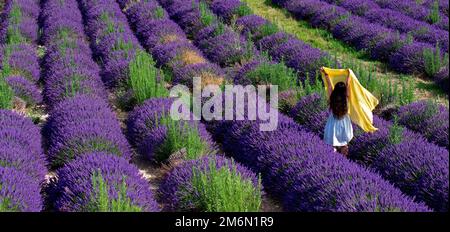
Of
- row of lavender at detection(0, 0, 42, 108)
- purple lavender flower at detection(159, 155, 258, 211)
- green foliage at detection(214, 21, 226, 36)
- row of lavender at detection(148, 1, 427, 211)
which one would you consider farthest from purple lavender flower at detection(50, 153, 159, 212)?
green foliage at detection(214, 21, 226, 36)

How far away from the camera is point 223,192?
4.34 metres

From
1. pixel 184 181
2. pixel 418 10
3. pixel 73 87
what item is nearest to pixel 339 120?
pixel 184 181

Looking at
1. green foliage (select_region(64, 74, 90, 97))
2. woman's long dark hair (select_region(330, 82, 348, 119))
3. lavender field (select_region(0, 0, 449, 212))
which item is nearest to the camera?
lavender field (select_region(0, 0, 449, 212))

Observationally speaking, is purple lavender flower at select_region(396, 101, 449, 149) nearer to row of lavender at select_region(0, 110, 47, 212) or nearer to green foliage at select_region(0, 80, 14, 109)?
row of lavender at select_region(0, 110, 47, 212)

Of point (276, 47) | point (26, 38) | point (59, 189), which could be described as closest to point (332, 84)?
point (59, 189)

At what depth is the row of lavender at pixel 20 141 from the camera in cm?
445

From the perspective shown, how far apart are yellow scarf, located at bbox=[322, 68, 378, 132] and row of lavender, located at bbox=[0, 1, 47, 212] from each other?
2.75 metres

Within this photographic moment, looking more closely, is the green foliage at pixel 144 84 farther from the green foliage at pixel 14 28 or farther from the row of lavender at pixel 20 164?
the green foliage at pixel 14 28

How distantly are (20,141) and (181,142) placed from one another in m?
1.50

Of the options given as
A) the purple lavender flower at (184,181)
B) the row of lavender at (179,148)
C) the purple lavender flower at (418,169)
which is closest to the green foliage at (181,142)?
the row of lavender at (179,148)

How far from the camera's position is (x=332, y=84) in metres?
5.62

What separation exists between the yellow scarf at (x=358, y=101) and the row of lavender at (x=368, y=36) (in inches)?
132

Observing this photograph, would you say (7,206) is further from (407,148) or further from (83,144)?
(407,148)

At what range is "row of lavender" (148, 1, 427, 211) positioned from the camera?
4199 mm
